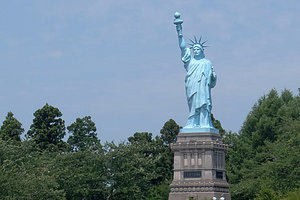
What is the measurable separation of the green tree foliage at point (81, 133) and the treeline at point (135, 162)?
2.85 metres

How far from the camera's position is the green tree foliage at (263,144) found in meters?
49.8

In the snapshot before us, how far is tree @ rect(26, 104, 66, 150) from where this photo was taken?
6794 centimetres

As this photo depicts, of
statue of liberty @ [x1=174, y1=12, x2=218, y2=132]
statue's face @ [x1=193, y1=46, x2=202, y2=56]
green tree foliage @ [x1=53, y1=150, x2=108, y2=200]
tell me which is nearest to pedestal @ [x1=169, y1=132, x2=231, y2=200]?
statue of liberty @ [x1=174, y1=12, x2=218, y2=132]

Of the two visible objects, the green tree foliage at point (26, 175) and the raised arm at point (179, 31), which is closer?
the green tree foliage at point (26, 175)

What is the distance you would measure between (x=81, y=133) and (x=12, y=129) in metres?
6.32

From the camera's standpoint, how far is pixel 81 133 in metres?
71.2

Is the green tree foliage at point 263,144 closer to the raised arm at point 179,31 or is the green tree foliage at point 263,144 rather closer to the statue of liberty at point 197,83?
the statue of liberty at point 197,83

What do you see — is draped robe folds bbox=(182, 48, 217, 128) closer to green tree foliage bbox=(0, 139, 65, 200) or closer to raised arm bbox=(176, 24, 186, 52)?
raised arm bbox=(176, 24, 186, 52)

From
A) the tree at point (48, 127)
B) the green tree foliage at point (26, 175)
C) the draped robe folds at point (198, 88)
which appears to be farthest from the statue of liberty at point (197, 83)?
the tree at point (48, 127)

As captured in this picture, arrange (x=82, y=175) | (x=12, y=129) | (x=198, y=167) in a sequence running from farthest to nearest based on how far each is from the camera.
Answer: (x=12, y=129) → (x=82, y=175) → (x=198, y=167)

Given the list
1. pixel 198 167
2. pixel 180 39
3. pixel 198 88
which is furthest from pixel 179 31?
pixel 198 167

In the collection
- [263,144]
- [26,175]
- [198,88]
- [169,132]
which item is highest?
[169,132]

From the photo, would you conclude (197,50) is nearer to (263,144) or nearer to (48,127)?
(263,144)

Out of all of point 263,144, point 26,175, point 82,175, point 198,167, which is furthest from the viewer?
point 263,144
